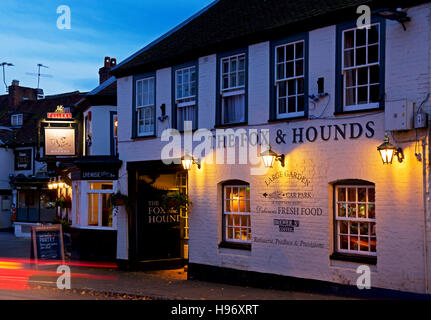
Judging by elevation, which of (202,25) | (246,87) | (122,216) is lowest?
(122,216)

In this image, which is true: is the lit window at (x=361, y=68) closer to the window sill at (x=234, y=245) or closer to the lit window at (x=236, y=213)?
the lit window at (x=236, y=213)

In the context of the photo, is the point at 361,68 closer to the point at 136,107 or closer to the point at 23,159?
the point at 136,107

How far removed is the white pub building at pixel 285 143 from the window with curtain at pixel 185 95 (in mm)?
46

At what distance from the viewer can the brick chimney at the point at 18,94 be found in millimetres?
44250

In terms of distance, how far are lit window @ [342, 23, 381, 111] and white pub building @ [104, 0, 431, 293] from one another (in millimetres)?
28

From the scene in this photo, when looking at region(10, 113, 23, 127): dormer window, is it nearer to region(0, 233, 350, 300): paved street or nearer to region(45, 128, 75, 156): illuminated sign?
region(45, 128, 75, 156): illuminated sign

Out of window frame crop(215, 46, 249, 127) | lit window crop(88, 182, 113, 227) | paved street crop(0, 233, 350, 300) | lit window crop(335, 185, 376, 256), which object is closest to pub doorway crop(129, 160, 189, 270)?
→ paved street crop(0, 233, 350, 300)

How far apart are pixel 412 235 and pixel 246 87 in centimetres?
558

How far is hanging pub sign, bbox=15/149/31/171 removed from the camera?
38.0 metres

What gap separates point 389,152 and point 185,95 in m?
6.87

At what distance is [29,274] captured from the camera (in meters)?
16.6

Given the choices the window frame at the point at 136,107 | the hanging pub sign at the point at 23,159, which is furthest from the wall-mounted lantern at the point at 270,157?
the hanging pub sign at the point at 23,159
